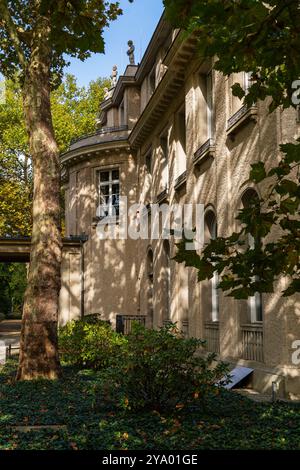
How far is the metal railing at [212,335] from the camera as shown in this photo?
47.4ft

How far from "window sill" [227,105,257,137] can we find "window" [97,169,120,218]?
518 inches

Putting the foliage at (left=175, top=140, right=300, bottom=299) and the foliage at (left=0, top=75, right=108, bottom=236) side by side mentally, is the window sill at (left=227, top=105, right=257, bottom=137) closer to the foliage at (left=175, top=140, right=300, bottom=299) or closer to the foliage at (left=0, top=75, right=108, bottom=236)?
the foliage at (left=175, top=140, right=300, bottom=299)

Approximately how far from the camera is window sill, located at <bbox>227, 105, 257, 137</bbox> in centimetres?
1171

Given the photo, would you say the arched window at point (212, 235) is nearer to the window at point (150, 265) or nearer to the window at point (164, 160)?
the window at point (164, 160)

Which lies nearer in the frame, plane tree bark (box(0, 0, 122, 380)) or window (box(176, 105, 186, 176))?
plane tree bark (box(0, 0, 122, 380))

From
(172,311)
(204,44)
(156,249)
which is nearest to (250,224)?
(204,44)

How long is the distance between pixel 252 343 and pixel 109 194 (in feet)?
49.4

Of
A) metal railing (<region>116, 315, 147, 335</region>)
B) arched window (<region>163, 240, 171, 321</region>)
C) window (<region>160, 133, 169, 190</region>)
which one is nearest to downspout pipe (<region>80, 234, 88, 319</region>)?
metal railing (<region>116, 315, 147, 335</region>)

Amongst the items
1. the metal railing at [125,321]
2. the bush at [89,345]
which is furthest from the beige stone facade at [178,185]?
the bush at [89,345]

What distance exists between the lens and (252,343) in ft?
39.4

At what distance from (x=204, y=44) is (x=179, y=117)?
15854mm

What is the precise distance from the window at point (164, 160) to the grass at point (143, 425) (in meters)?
11.9

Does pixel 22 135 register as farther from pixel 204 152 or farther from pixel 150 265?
pixel 204 152

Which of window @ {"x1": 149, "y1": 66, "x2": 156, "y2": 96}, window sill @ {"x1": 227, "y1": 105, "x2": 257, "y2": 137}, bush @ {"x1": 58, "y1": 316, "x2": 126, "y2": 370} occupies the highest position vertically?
window @ {"x1": 149, "y1": 66, "x2": 156, "y2": 96}
